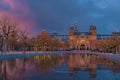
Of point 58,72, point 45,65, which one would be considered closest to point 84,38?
point 45,65

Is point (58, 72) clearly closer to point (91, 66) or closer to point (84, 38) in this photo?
point (91, 66)

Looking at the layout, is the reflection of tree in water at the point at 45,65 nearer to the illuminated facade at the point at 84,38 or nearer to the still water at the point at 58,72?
the still water at the point at 58,72

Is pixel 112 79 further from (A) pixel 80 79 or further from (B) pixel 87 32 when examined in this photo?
(B) pixel 87 32

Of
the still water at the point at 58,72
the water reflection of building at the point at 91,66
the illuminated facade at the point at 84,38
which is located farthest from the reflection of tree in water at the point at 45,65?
the illuminated facade at the point at 84,38

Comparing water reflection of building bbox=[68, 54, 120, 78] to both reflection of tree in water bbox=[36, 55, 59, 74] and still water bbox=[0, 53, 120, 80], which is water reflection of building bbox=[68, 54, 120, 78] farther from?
reflection of tree in water bbox=[36, 55, 59, 74]

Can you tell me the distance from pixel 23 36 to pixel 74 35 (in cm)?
9976

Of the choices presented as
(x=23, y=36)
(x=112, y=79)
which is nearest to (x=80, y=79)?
(x=112, y=79)

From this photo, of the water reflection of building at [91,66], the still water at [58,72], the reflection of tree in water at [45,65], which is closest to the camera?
the still water at [58,72]

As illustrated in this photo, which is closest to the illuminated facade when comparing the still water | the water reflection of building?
the water reflection of building

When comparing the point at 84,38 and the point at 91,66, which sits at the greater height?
the point at 84,38

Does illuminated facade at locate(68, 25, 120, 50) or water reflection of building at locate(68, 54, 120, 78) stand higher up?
illuminated facade at locate(68, 25, 120, 50)

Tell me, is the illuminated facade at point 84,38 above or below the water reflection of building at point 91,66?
above

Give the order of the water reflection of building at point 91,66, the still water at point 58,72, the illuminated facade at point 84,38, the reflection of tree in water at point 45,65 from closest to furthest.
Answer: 1. the still water at point 58,72
2. the water reflection of building at point 91,66
3. the reflection of tree in water at point 45,65
4. the illuminated facade at point 84,38

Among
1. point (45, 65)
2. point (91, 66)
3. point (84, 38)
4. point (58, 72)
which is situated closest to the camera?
point (58, 72)
